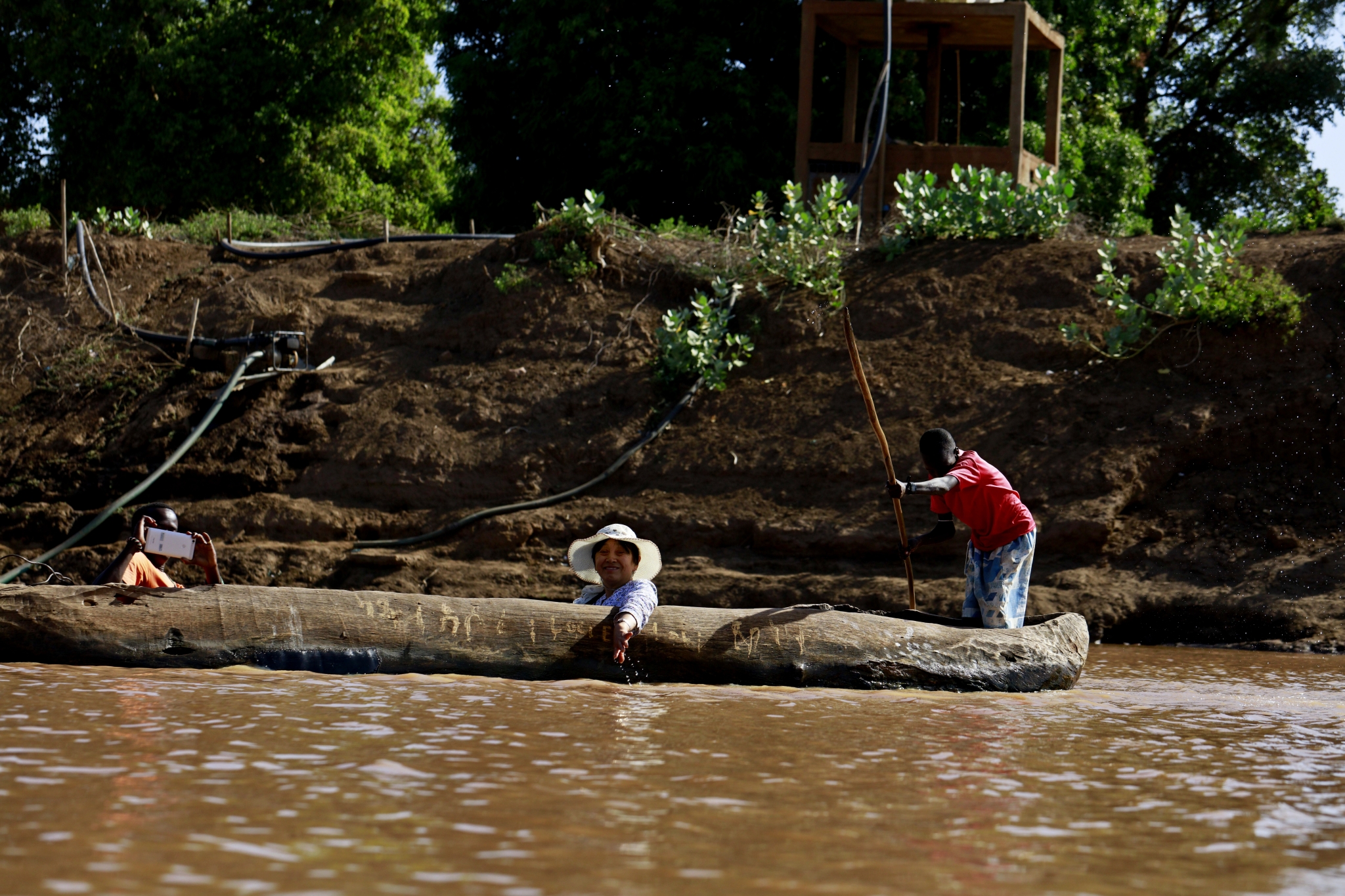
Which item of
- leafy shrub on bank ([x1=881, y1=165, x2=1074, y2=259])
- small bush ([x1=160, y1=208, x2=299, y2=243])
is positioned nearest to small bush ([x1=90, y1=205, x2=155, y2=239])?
small bush ([x1=160, y1=208, x2=299, y2=243])

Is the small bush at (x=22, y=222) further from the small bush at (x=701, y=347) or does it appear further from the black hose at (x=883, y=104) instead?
the black hose at (x=883, y=104)

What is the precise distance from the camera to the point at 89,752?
4230mm

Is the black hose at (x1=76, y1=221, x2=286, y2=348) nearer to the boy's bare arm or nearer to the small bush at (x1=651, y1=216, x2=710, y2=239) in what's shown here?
the small bush at (x1=651, y1=216, x2=710, y2=239)

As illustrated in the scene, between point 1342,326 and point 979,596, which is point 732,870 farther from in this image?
point 1342,326

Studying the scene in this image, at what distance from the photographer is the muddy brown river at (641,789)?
9.95 ft

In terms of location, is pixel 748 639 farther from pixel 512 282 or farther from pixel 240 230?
pixel 240 230

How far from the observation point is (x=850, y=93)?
14.8m

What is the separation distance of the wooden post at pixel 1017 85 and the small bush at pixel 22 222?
435 inches

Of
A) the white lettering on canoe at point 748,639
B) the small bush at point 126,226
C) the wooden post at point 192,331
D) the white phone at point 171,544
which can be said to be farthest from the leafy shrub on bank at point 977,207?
the small bush at point 126,226

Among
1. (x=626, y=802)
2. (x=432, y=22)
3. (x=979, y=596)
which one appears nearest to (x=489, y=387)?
(x=979, y=596)

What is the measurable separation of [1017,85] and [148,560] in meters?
9.63

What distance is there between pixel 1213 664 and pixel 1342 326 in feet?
13.7

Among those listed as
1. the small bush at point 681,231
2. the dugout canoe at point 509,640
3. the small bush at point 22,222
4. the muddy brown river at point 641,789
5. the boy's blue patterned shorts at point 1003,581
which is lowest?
the muddy brown river at point 641,789

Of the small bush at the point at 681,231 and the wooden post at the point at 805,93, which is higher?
the wooden post at the point at 805,93
